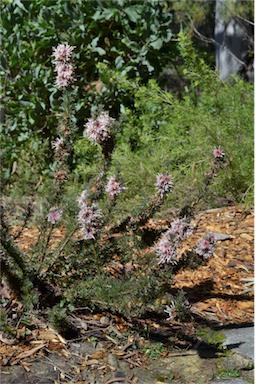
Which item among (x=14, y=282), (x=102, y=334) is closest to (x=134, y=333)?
(x=102, y=334)

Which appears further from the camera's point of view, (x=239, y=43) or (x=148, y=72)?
(x=239, y=43)

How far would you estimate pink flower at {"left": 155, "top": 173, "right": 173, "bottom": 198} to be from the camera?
2.40 metres

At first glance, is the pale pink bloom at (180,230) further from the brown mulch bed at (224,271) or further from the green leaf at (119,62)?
the green leaf at (119,62)

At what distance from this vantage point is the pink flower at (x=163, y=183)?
7.88 ft

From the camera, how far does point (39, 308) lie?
2641 mm

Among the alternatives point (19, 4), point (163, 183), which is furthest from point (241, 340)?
point (19, 4)

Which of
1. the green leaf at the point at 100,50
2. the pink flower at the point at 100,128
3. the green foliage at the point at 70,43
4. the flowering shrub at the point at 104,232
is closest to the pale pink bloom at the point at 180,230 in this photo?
the flowering shrub at the point at 104,232

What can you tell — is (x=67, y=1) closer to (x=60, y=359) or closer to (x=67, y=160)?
(x=67, y=160)

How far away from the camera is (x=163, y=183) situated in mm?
2414

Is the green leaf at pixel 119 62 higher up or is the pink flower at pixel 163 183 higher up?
the pink flower at pixel 163 183

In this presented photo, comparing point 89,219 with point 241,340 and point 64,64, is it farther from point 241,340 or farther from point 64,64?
point 241,340

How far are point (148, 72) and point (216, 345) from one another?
3.83 m

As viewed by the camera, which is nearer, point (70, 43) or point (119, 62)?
point (70, 43)

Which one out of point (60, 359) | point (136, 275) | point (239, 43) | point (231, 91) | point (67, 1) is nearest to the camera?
point (60, 359)
